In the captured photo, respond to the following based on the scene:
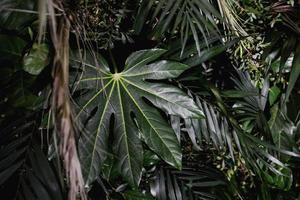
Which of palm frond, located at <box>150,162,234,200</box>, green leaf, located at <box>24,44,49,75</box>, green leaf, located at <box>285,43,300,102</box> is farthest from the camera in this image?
palm frond, located at <box>150,162,234,200</box>

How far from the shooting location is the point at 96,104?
3.93ft

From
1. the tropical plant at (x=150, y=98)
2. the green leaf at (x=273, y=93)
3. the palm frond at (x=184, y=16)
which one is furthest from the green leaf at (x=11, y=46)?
the green leaf at (x=273, y=93)

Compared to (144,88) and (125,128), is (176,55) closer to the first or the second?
(144,88)

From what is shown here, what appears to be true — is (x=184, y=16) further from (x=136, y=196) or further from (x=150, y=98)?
(x=136, y=196)

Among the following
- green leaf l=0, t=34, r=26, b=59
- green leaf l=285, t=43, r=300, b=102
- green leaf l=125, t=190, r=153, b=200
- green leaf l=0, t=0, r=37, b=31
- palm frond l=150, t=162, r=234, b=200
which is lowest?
palm frond l=150, t=162, r=234, b=200

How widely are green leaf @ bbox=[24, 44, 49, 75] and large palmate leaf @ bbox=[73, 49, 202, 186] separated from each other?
0.09m

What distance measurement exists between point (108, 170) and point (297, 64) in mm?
654

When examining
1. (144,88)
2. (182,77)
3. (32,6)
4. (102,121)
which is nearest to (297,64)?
(182,77)

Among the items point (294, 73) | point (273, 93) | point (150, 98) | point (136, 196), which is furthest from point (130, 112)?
point (273, 93)

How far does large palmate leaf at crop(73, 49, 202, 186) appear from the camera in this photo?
116cm

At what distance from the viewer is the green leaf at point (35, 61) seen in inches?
43.8

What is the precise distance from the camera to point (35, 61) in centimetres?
112

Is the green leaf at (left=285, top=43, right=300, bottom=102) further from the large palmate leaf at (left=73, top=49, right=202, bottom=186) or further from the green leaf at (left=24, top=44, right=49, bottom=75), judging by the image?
the green leaf at (left=24, top=44, right=49, bottom=75)

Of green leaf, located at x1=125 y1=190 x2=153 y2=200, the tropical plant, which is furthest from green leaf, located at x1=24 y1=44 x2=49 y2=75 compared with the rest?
green leaf, located at x1=125 y1=190 x2=153 y2=200
